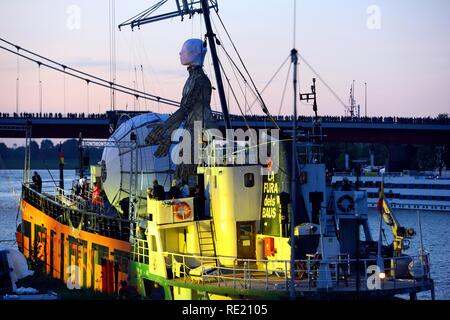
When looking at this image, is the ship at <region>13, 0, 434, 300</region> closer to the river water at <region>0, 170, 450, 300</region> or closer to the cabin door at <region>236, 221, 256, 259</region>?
the cabin door at <region>236, 221, 256, 259</region>

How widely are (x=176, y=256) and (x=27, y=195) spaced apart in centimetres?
2081

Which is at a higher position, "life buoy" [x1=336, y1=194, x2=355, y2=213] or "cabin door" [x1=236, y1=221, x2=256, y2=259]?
"life buoy" [x1=336, y1=194, x2=355, y2=213]

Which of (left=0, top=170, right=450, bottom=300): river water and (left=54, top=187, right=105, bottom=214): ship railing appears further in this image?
(left=0, top=170, right=450, bottom=300): river water

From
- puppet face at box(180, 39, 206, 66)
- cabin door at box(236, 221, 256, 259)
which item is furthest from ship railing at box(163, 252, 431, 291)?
puppet face at box(180, 39, 206, 66)

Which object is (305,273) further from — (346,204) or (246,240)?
(346,204)

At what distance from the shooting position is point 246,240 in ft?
94.0

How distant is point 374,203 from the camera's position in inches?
3949

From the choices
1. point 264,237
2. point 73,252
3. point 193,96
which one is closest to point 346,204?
point 264,237

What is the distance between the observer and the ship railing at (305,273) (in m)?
25.4

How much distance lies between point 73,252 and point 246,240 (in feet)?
42.9

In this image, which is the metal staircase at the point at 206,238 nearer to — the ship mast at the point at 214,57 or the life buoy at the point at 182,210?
the life buoy at the point at 182,210

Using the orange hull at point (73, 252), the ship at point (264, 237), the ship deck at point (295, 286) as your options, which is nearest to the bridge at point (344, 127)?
the orange hull at point (73, 252)

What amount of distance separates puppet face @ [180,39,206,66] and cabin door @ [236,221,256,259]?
30.2 feet

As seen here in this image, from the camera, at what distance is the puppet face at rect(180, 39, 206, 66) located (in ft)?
116
